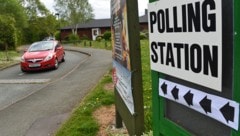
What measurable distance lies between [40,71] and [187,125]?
16.9 m

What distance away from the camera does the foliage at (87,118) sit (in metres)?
6.63

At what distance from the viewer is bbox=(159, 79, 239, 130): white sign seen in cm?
197

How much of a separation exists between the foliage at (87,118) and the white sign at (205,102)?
3953mm

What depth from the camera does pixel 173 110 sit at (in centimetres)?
274

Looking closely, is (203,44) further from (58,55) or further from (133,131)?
(58,55)

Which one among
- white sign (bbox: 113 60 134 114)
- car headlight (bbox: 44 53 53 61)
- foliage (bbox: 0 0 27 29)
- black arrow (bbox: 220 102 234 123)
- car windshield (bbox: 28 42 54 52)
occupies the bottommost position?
car headlight (bbox: 44 53 53 61)

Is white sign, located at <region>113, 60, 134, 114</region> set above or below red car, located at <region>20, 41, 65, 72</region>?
above

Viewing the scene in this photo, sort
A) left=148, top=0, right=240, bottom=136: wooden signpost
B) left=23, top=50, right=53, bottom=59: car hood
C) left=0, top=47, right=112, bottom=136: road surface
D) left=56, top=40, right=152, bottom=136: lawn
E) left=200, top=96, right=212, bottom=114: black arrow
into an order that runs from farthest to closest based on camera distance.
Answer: left=23, top=50, right=53, bottom=59: car hood < left=0, top=47, right=112, bottom=136: road surface < left=56, top=40, right=152, bottom=136: lawn < left=200, top=96, right=212, bottom=114: black arrow < left=148, top=0, right=240, bottom=136: wooden signpost

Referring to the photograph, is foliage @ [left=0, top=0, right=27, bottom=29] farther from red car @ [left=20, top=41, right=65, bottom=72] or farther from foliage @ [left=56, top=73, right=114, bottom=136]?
foliage @ [left=56, top=73, right=114, bottom=136]

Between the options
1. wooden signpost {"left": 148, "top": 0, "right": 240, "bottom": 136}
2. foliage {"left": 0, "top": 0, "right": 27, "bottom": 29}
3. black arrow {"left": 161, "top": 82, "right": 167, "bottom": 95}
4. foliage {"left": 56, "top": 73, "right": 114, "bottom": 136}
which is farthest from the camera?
foliage {"left": 0, "top": 0, "right": 27, "bottom": 29}

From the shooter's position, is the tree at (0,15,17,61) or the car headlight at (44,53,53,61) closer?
the car headlight at (44,53,53,61)

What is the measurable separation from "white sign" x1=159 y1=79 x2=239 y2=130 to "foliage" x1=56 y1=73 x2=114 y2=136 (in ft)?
13.0

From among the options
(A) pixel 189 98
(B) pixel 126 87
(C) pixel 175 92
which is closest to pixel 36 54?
(B) pixel 126 87

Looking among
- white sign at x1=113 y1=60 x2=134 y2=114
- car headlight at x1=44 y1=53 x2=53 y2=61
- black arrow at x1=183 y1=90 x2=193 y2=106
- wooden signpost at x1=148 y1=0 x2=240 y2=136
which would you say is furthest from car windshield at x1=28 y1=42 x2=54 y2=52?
black arrow at x1=183 y1=90 x2=193 y2=106
